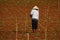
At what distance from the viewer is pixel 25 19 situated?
768 centimetres

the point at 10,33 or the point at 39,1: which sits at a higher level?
the point at 39,1

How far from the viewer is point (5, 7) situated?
7668 mm

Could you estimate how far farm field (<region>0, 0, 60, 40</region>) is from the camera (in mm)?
7602

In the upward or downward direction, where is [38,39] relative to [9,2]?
downward

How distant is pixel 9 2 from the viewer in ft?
25.1

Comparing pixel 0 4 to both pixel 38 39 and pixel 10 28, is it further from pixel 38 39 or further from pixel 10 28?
pixel 38 39

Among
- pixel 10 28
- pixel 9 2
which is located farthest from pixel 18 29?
pixel 9 2

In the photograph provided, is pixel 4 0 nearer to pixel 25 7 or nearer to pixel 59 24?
pixel 25 7

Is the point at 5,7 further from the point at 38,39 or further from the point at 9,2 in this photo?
the point at 38,39

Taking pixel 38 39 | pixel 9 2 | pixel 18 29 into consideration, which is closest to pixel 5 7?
pixel 9 2

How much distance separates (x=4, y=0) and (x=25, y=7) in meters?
0.54

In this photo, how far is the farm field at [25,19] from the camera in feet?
24.9

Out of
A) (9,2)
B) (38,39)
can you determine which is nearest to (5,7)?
(9,2)

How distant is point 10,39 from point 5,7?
2.61 feet
